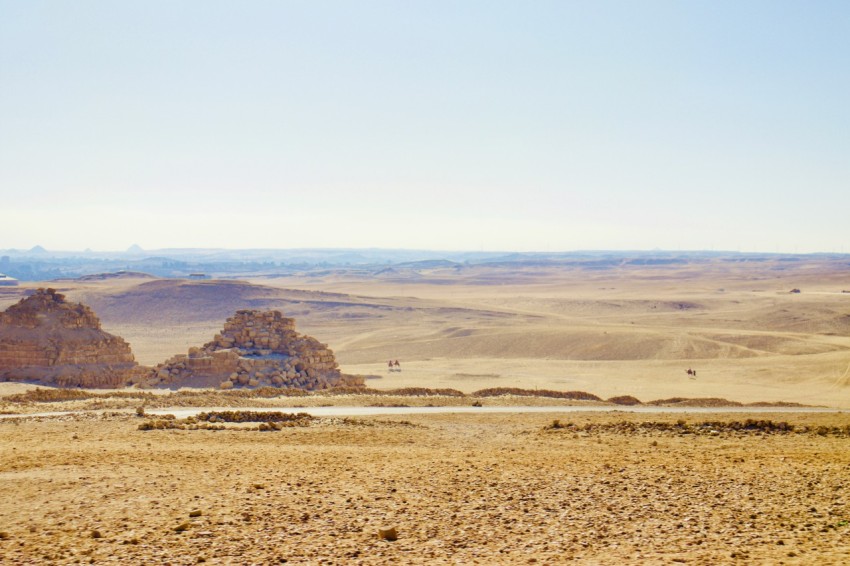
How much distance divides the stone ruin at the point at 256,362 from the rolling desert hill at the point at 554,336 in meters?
6.24

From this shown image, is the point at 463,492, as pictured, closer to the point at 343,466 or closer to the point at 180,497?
the point at 343,466

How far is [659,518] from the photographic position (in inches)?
331

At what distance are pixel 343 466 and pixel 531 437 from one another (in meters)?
5.25

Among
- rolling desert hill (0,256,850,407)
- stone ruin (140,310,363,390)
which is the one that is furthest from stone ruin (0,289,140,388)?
rolling desert hill (0,256,850,407)

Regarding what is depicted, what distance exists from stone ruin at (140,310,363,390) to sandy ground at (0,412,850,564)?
1329 cm

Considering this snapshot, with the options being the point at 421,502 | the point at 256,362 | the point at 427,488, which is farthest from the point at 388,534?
the point at 256,362

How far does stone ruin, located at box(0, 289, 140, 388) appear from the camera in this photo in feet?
90.6

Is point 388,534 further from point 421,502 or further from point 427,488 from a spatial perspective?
point 427,488

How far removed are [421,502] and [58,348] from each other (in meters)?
22.9

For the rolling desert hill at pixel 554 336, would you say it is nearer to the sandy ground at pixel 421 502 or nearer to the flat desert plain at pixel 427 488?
the flat desert plain at pixel 427 488

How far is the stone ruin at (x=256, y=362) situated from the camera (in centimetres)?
2728

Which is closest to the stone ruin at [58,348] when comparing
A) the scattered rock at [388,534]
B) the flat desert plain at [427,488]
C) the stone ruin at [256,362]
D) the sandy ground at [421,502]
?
the stone ruin at [256,362]

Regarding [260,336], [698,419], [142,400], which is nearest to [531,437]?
[698,419]

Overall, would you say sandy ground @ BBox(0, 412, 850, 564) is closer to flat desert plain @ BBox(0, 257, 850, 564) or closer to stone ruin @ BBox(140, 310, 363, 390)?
flat desert plain @ BBox(0, 257, 850, 564)
